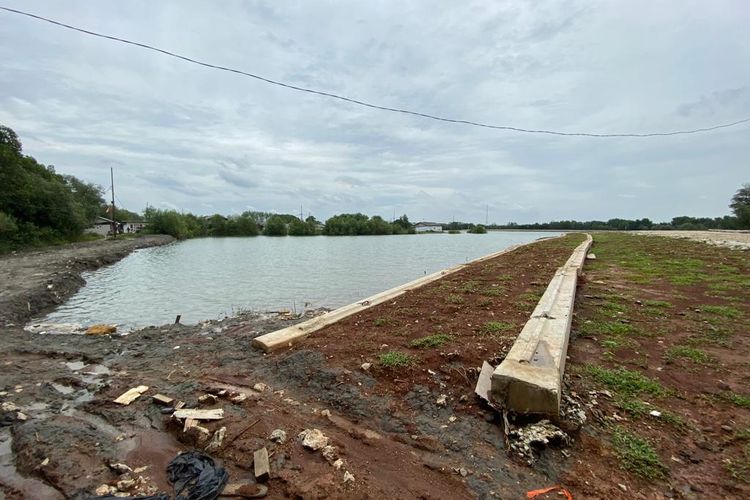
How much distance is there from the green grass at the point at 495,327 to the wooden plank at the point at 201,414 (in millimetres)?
3620

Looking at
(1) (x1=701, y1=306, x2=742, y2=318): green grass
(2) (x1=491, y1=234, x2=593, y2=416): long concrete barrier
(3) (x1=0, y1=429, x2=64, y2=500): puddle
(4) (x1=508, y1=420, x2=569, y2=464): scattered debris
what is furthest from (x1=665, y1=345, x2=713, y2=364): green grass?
(3) (x1=0, y1=429, x2=64, y2=500): puddle

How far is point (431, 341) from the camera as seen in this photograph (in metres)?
5.01

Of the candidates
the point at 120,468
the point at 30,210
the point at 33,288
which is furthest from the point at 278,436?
the point at 30,210

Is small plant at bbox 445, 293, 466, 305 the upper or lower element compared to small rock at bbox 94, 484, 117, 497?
upper

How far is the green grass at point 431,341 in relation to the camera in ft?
16.1

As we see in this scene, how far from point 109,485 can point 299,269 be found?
57.3 feet

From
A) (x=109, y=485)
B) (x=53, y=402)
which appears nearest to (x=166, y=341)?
(x=53, y=402)

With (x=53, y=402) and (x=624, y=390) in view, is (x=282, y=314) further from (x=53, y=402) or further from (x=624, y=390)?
(x=624, y=390)

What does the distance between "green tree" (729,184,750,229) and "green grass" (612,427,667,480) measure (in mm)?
71706

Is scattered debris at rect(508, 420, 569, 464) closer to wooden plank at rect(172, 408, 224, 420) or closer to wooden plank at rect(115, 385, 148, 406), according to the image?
wooden plank at rect(172, 408, 224, 420)

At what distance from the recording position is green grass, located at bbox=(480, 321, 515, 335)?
5.28 meters

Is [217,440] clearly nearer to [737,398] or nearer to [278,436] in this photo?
[278,436]

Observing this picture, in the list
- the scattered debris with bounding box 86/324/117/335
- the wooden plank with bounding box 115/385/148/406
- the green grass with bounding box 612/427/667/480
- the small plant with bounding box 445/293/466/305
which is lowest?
the scattered debris with bounding box 86/324/117/335

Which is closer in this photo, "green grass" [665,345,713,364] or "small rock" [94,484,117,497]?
"small rock" [94,484,117,497]
